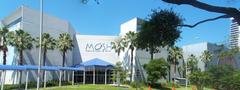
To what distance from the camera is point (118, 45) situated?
99.4 meters

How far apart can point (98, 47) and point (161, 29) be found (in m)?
93.7

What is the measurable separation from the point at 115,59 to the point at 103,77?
4609mm

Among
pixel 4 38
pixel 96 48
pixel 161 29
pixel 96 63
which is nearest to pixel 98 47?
pixel 96 48

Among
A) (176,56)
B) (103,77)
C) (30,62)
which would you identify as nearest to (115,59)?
(103,77)

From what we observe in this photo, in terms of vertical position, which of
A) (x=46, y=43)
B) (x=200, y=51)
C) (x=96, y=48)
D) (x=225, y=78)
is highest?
(x=46, y=43)

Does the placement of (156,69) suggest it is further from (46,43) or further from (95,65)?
(46,43)

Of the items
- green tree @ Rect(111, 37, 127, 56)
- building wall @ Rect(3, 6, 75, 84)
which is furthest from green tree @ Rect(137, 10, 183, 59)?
green tree @ Rect(111, 37, 127, 56)

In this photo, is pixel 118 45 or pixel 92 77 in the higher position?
pixel 118 45

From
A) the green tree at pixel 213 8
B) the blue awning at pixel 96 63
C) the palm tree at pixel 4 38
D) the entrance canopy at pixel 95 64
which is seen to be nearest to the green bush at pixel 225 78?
the entrance canopy at pixel 95 64

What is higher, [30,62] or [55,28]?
[55,28]

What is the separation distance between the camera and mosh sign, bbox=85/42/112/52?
104 m

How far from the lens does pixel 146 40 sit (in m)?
10.5

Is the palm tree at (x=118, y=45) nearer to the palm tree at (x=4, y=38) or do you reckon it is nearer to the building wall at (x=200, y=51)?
the palm tree at (x=4, y=38)

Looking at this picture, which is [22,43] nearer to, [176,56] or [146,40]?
[176,56]
